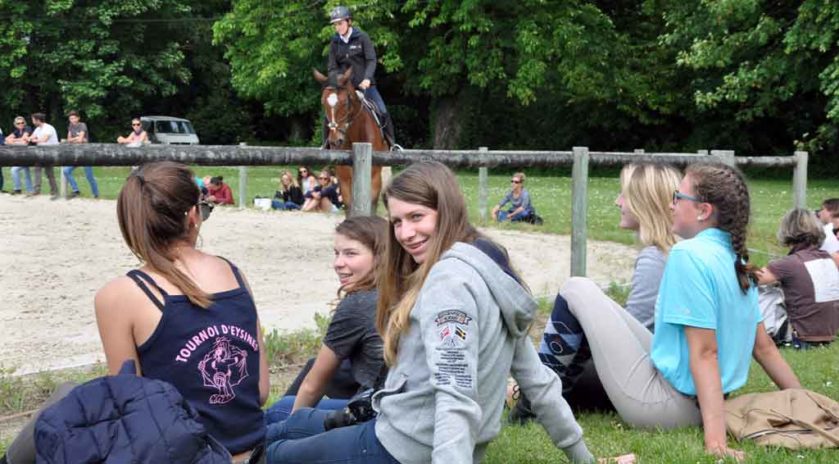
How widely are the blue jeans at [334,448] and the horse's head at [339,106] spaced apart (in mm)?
8428

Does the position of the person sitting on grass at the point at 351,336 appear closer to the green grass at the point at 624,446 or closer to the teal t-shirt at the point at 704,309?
the green grass at the point at 624,446

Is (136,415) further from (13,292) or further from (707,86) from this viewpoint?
(707,86)

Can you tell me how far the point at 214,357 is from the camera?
3.15 meters

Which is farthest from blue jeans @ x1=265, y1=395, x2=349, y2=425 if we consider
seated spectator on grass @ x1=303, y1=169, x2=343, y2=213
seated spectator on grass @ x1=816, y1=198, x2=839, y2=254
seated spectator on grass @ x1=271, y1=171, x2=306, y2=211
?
seated spectator on grass @ x1=271, y1=171, x2=306, y2=211

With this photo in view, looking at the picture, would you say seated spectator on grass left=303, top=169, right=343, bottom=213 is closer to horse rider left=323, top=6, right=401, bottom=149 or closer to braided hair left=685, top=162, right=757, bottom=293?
horse rider left=323, top=6, right=401, bottom=149

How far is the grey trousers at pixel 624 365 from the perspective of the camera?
4598 millimetres

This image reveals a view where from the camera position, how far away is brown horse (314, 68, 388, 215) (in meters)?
12.1

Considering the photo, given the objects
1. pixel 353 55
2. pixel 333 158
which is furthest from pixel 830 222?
pixel 353 55

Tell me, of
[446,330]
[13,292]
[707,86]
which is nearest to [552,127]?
[707,86]

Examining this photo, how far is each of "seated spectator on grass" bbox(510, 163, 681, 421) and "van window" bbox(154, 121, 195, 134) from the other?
36.4 metres

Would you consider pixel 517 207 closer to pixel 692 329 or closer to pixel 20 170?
pixel 20 170

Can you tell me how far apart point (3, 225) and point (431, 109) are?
2504cm

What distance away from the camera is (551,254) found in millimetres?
11961

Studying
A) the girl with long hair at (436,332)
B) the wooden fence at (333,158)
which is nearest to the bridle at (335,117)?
the wooden fence at (333,158)
